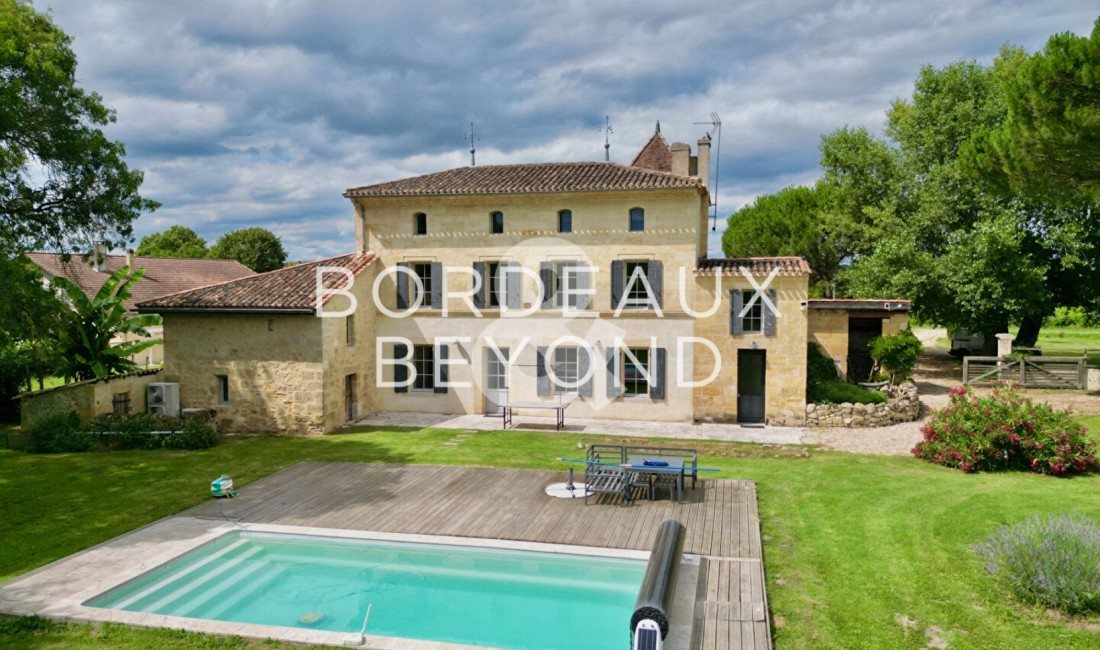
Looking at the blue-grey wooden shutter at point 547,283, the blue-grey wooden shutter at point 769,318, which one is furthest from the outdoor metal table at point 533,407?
the blue-grey wooden shutter at point 769,318

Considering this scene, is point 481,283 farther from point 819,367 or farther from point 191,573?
point 191,573

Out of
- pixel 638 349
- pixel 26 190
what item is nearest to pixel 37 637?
pixel 26 190

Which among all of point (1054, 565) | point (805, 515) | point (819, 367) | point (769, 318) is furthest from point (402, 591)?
point (819, 367)

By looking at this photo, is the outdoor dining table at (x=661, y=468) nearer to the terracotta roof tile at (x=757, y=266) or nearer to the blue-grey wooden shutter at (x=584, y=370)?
the blue-grey wooden shutter at (x=584, y=370)

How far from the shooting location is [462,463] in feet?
50.7

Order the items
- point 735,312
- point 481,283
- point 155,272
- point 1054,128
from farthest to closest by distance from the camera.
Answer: point 155,272, point 481,283, point 735,312, point 1054,128

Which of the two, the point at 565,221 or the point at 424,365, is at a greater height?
the point at 565,221

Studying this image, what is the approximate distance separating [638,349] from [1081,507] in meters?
11.5

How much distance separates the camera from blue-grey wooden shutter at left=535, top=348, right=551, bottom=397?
21.0m

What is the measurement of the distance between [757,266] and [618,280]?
4201 millimetres

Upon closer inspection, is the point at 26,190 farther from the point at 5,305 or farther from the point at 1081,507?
the point at 1081,507

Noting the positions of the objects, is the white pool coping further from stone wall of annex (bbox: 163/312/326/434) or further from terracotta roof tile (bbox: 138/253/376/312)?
terracotta roof tile (bbox: 138/253/376/312)

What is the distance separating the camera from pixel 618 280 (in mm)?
20453

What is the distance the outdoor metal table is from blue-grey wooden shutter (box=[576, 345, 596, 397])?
0.66 m
